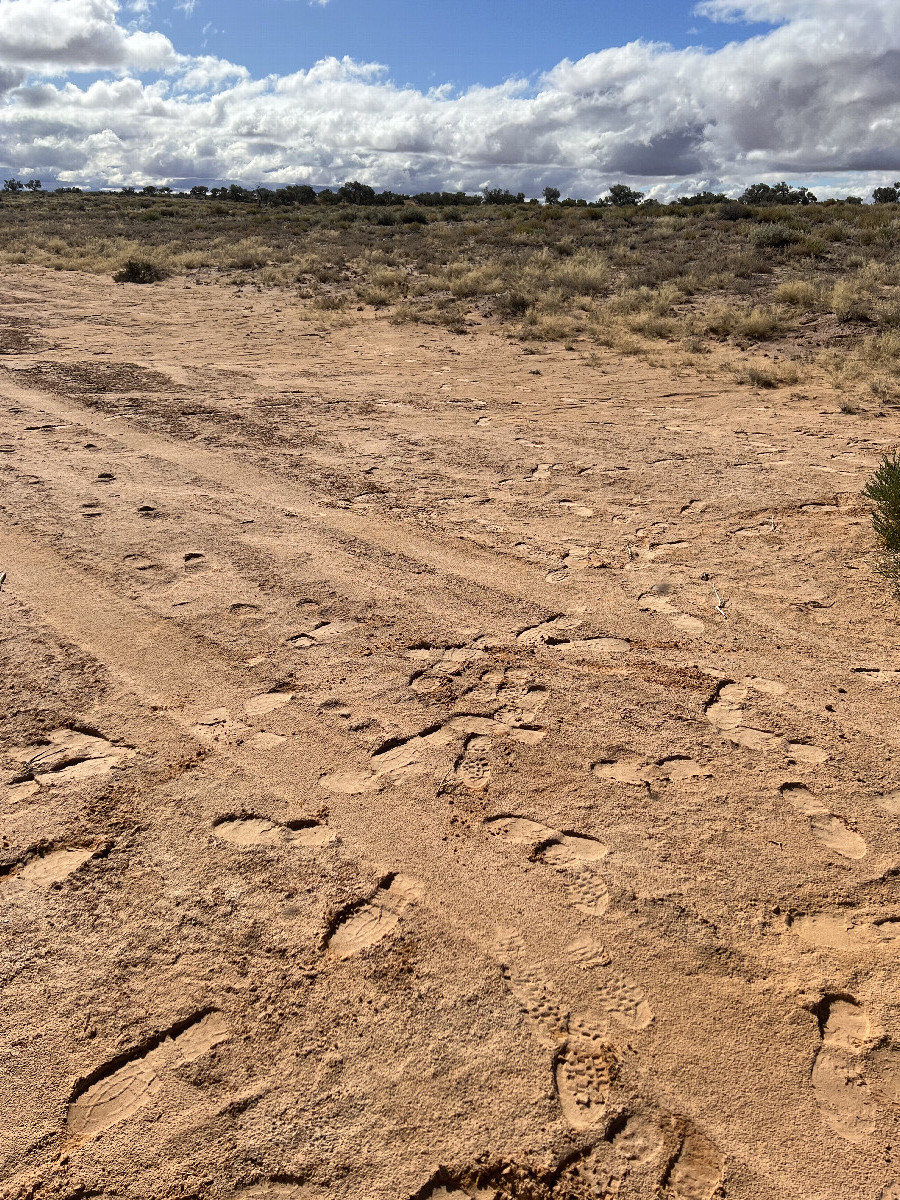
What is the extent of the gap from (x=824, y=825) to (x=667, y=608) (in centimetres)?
154

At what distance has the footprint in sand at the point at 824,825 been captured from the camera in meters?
2.51

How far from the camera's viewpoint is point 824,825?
2594 mm

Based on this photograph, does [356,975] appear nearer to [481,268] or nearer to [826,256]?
[481,268]

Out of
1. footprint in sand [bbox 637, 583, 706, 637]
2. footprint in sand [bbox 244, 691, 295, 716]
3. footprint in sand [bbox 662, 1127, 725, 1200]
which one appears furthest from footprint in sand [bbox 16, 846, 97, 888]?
footprint in sand [bbox 637, 583, 706, 637]

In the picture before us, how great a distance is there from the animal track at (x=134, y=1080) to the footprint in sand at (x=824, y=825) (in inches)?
74.5

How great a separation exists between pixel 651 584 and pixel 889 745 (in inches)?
58.9

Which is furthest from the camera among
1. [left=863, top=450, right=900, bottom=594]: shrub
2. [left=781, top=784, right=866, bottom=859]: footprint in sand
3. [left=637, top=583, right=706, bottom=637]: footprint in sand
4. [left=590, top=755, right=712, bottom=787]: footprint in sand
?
[left=863, top=450, right=900, bottom=594]: shrub

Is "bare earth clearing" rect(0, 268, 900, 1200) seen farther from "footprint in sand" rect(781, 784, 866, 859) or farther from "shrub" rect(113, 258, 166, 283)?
"shrub" rect(113, 258, 166, 283)

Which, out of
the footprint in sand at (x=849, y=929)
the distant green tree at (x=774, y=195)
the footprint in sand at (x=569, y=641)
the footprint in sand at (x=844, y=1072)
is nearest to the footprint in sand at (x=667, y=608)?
the footprint in sand at (x=569, y=641)

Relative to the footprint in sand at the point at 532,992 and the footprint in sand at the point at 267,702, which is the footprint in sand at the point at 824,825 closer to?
the footprint in sand at the point at 532,992

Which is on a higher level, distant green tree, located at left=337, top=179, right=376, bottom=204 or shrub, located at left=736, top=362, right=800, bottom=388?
distant green tree, located at left=337, top=179, right=376, bottom=204

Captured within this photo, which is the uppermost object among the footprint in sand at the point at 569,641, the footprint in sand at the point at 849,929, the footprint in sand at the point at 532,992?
the footprint in sand at the point at 569,641

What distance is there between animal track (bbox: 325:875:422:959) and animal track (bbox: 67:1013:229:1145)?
1.18ft

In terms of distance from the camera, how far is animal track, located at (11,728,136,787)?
280 centimetres
